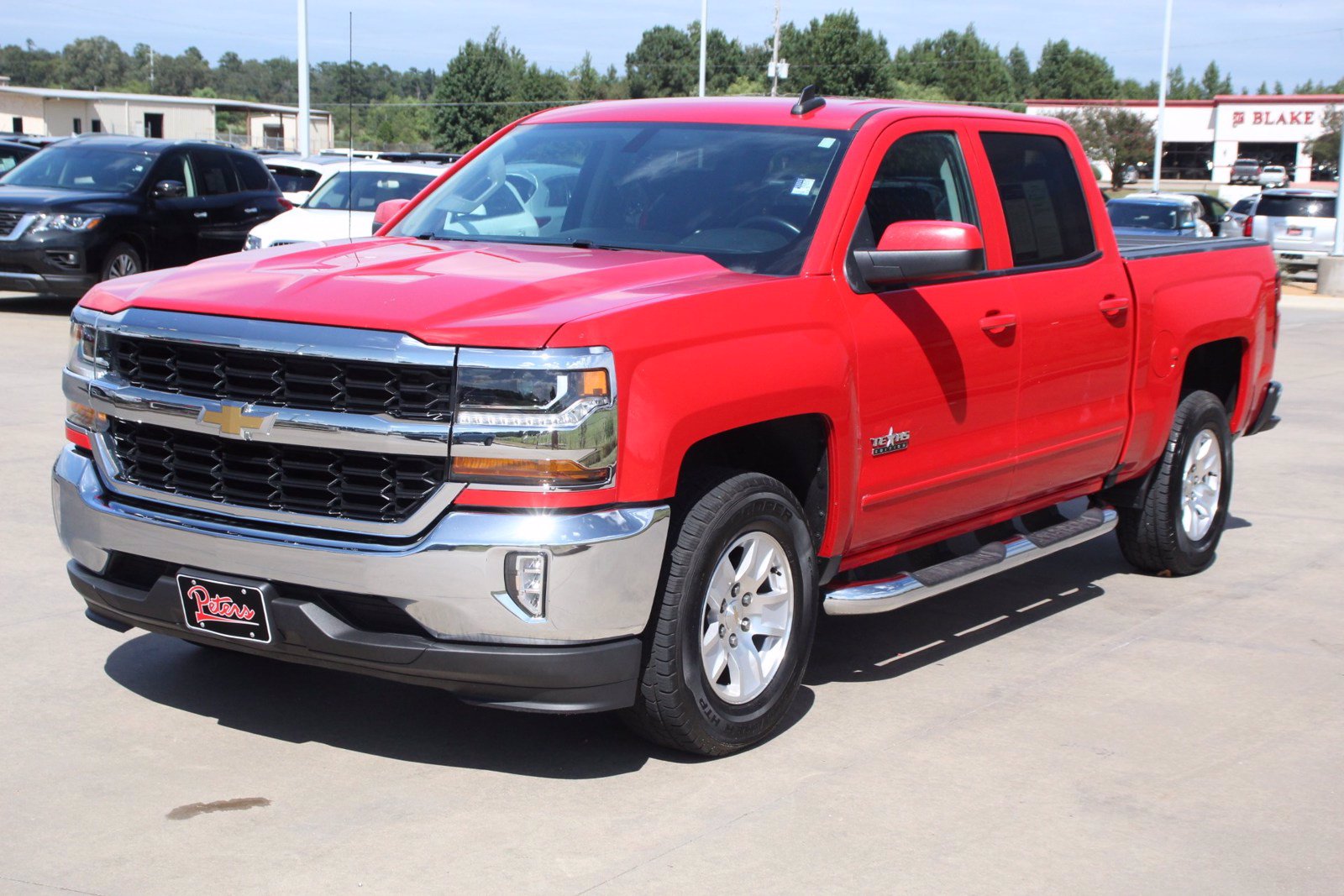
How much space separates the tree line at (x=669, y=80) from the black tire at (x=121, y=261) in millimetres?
41850

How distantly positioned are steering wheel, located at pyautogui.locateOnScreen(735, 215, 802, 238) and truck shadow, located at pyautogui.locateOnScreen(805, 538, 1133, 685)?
1597 mm

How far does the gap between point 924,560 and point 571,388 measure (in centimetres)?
227

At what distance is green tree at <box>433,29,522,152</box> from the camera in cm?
7531

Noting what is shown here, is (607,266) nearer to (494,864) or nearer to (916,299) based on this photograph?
(916,299)

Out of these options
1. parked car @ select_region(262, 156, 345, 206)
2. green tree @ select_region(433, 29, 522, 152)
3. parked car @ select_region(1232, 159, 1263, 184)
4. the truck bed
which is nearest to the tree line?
green tree @ select_region(433, 29, 522, 152)

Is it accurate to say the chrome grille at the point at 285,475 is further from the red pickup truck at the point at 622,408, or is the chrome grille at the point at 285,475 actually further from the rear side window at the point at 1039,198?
the rear side window at the point at 1039,198

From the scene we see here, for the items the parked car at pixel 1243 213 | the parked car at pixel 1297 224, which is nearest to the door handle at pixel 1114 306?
the parked car at pixel 1243 213

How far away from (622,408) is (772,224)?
134cm

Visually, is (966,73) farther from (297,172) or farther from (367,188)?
(367,188)

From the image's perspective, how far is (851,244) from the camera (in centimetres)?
512

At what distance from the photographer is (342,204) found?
16.7m

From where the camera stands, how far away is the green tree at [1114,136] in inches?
2739

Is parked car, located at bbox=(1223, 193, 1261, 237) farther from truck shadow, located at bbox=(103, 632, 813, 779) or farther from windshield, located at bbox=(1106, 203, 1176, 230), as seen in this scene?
truck shadow, located at bbox=(103, 632, 813, 779)

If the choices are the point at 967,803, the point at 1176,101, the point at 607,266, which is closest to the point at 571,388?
the point at 607,266
